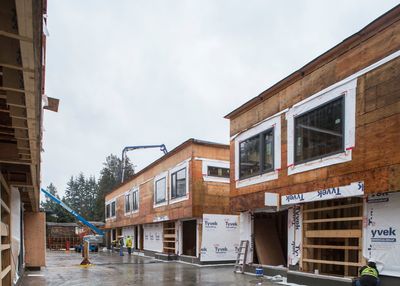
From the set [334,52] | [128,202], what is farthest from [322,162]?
[128,202]

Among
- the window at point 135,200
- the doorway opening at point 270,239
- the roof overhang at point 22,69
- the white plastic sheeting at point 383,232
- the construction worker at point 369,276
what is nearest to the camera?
the roof overhang at point 22,69

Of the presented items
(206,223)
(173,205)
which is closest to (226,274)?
(206,223)

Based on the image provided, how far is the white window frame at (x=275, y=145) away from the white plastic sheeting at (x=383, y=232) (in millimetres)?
3971

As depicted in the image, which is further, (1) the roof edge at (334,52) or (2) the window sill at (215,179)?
(2) the window sill at (215,179)

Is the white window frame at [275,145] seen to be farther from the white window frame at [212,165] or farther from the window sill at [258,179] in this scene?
the white window frame at [212,165]

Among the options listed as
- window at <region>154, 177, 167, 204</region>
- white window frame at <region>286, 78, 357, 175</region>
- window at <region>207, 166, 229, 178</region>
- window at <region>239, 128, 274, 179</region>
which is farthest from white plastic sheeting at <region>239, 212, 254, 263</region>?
window at <region>154, 177, 167, 204</region>

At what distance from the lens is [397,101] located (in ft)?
29.1

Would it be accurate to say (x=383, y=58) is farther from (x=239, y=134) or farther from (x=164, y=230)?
(x=164, y=230)

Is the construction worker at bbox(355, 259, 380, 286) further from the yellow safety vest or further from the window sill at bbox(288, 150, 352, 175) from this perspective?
the window sill at bbox(288, 150, 352, 175)

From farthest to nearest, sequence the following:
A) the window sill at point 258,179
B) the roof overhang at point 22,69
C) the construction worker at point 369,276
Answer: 1. the window sill at point 258,179
2. the construction worker at point 369,276
3. the roof overhang at point 22,69

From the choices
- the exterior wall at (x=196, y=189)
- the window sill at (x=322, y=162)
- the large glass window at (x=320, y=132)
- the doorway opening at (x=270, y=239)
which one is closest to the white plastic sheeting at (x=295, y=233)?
the window sill at (x=322, y=162)

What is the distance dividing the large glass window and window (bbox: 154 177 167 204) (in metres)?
13.0

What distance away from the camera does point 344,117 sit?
10.5 metres

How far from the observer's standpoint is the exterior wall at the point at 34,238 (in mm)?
17344
